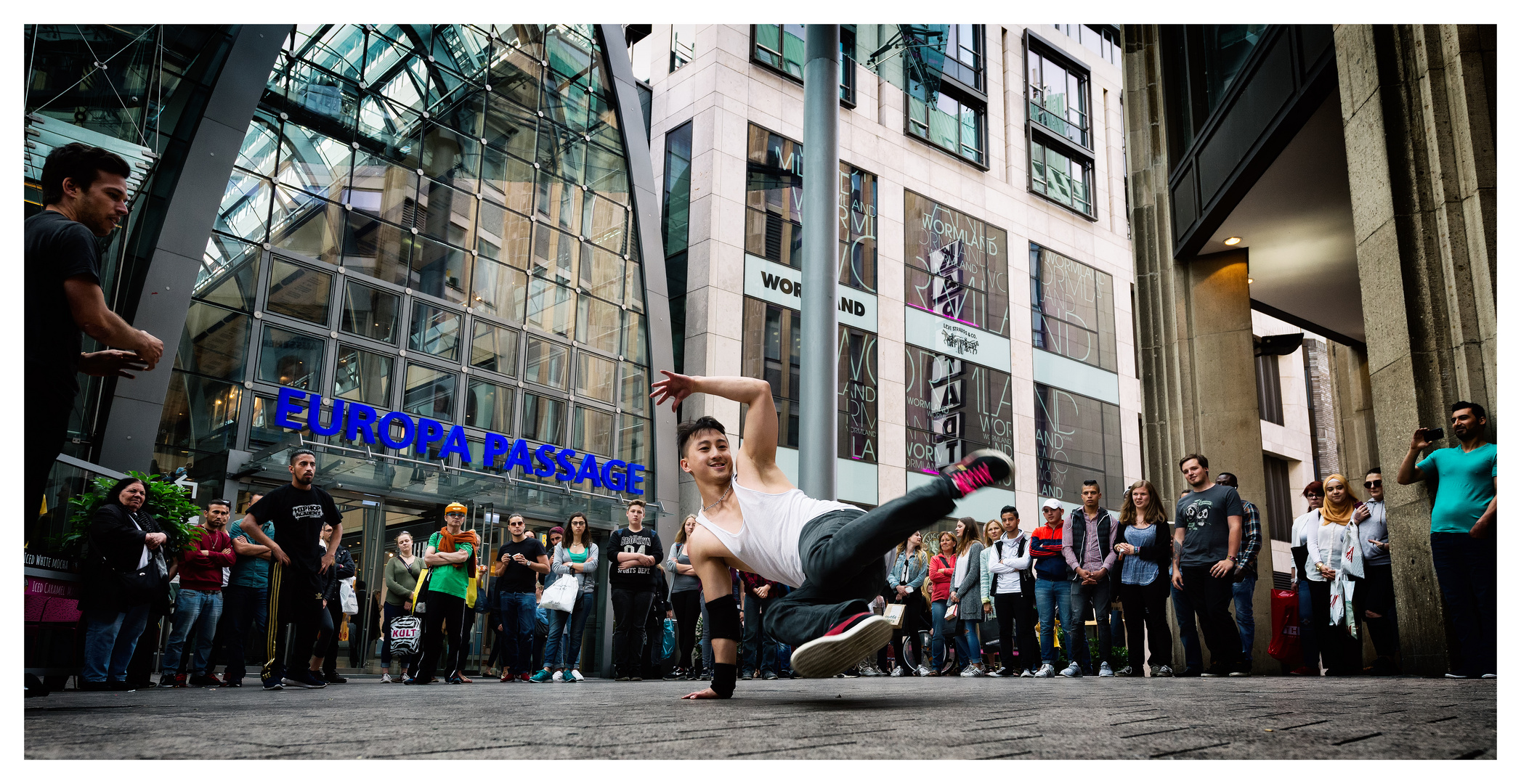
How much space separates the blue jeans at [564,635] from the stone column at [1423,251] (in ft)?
24.9

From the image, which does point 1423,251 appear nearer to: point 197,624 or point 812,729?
point 812,729

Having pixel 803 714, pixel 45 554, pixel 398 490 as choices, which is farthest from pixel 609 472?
pixel 803 714

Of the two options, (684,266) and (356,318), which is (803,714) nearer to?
(356,318)

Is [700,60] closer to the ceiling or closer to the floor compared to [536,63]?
closer to the ceiling

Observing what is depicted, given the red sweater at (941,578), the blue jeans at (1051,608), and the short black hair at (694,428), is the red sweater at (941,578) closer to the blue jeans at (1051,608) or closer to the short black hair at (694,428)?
the blue jeans at (1051,608)

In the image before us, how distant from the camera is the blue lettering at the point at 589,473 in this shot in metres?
19.4

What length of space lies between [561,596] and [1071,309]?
2166cm

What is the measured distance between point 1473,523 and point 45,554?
8851mm

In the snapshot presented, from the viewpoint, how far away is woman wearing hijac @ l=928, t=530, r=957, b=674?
12531mm

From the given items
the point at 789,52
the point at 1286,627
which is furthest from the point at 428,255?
the point at 1286,627

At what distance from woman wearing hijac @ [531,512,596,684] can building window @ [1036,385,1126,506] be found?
17.3m

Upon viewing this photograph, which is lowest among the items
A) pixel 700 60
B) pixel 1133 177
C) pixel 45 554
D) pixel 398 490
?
pixel 45 554
